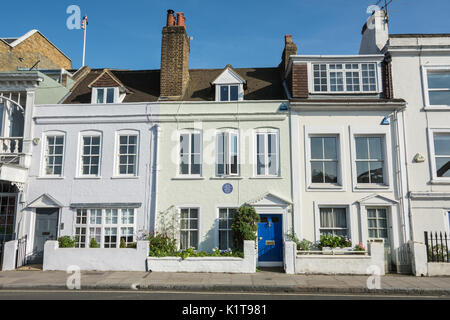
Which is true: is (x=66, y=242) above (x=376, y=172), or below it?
below

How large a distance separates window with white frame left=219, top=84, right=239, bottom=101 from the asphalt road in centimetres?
942

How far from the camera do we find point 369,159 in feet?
48.5

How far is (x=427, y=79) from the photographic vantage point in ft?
50.4

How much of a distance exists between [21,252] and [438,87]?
19992mm

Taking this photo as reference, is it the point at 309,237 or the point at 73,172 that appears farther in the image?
the point at 73,172

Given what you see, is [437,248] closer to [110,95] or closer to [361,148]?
[361,148]

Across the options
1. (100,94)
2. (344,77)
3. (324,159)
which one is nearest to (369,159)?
(324,159)

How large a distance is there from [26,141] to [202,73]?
9.70 meters

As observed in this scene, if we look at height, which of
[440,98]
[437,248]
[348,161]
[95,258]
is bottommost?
[95,258]

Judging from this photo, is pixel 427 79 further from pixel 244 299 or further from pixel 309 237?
pixel 244 299

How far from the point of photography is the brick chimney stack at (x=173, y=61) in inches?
655

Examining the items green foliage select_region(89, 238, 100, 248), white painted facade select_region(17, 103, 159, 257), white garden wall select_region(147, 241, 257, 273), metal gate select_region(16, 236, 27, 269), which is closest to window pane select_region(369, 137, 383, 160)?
white garden wall select_region(147, 241, 257, 273)

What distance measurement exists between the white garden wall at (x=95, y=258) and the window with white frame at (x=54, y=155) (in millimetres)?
3722

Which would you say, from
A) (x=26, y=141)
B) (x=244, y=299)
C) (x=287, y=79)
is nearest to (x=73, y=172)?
(x=26, y=141)
